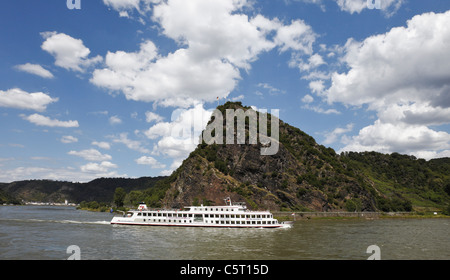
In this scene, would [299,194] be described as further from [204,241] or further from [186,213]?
[204,241]

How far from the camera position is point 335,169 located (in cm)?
18175

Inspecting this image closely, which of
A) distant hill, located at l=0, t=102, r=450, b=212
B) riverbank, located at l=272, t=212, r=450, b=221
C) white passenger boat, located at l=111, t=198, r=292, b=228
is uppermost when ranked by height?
distant hill, located at l=0, t=102, r=450, b=212

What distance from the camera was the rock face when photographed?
141 m

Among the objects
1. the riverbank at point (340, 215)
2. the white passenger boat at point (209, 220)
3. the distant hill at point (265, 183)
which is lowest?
the riverbank at point (340, 215)

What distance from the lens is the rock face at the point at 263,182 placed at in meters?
141

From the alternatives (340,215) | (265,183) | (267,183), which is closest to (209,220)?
(340,215)

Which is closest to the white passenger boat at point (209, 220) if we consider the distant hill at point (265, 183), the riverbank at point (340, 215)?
the riverbank at point (340, 215)

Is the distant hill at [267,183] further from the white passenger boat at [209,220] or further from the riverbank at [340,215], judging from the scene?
the white passenger boat at [209,220]

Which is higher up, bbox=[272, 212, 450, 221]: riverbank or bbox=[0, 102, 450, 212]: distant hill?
bbox=[0, 102, 450, 212]: distant hill

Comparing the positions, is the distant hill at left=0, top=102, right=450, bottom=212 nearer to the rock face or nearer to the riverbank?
the rock face

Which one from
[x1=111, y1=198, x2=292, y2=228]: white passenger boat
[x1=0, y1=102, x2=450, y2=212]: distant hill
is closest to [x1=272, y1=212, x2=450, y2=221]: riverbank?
[x1=0, y1=102, x2=450, y2=212]: distant hill

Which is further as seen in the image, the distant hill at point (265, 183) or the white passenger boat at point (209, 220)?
the distant hill at point (265, 183)

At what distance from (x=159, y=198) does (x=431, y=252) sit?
5732 inches
